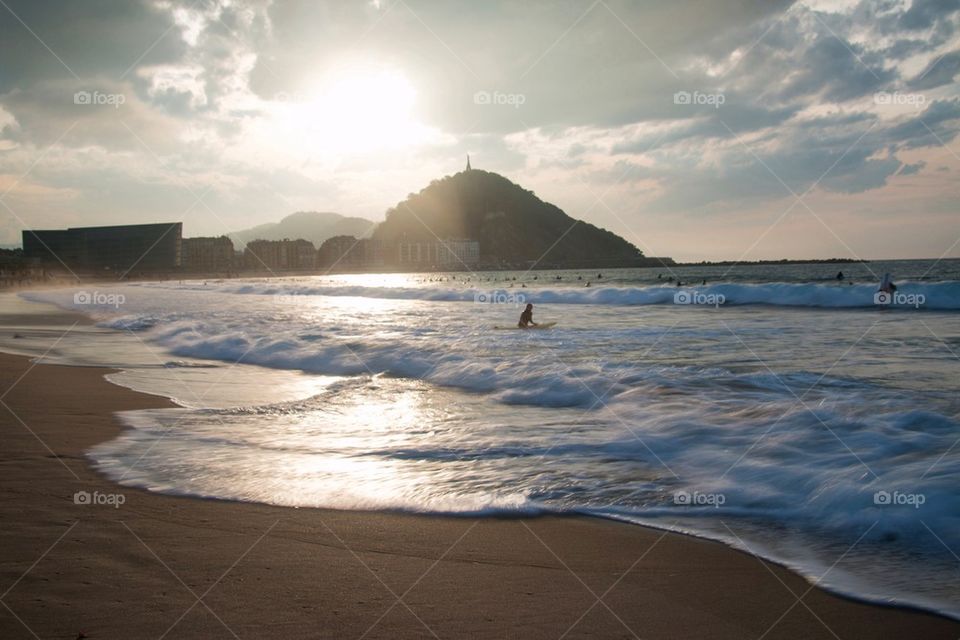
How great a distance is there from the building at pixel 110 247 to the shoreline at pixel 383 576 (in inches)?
6950

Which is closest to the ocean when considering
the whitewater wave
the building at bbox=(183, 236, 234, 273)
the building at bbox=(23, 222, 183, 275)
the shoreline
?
Result: the shoreline

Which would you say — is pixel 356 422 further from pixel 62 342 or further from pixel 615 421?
pixel 62 342

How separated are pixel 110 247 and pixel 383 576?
191 m

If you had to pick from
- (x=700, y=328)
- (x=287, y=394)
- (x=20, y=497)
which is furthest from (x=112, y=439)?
(x=700, y=328)

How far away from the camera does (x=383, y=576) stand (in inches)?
170

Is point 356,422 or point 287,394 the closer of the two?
point 356,422

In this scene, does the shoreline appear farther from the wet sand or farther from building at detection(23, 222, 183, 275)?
building at detection(23, 222, 183, 275)

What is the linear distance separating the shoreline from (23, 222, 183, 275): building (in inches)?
6950

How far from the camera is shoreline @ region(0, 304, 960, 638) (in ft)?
12.1

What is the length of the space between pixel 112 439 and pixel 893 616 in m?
8.14

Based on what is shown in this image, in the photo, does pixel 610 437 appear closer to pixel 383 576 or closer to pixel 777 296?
pixel 383 576

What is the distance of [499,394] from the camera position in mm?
11797

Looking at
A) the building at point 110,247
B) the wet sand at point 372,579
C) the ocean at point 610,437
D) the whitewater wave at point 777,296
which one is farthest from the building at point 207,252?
the wet sand at point 372,579

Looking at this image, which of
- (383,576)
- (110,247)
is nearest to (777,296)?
(383,576)
